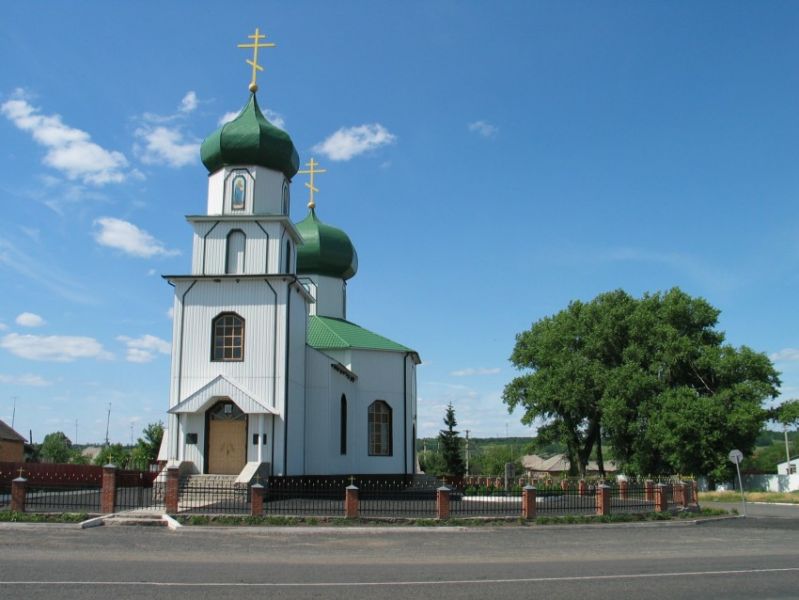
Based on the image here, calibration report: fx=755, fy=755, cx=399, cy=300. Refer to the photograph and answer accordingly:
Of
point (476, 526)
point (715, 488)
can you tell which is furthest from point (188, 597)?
point (715, 488)

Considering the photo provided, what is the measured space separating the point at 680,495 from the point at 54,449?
7957 centimetres

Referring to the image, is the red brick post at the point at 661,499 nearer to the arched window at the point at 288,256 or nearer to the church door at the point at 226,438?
the church door at the point at 226,438

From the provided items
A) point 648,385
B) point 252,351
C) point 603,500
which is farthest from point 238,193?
point 648,385

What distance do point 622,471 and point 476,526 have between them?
26822 mm

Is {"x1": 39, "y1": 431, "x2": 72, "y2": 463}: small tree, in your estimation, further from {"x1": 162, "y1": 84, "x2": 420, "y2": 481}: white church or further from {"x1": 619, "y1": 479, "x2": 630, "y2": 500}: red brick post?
{"x1": 619, "y1": 479, "x2": 630, "y2": 500}: red brick post

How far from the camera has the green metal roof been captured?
30.5m

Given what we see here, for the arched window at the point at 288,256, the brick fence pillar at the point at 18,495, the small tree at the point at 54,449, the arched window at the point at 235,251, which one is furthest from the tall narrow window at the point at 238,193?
the small tree at the point at 54,449

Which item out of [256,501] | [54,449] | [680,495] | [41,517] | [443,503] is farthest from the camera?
[54,449]

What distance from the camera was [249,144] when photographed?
1012 inches

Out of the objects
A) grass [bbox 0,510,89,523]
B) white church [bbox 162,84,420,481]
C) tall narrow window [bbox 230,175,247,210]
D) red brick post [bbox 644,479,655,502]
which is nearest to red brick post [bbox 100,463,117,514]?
grass [bbox 0,510,89,523]

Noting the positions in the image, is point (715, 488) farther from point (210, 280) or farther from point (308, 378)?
point (210, 280)

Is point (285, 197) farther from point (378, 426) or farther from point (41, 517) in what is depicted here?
point (41, 517)

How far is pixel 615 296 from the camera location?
143 ft

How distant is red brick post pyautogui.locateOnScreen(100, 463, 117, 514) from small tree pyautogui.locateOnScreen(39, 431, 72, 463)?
72389mm
